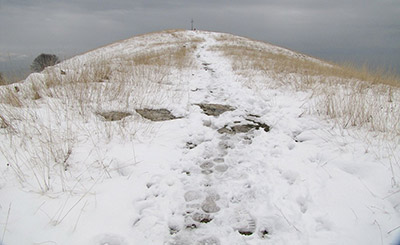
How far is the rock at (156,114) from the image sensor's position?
4.23 meters

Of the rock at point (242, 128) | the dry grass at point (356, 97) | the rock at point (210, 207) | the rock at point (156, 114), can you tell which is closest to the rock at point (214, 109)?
the rock at point (242, 128)

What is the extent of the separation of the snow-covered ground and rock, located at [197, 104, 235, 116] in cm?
89

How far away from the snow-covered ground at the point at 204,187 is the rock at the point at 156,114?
1.46ft

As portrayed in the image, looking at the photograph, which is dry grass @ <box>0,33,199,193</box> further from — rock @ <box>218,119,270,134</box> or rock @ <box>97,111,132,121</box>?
rock @ <box>218,119,270,134</box>

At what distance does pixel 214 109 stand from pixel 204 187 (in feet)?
8.99

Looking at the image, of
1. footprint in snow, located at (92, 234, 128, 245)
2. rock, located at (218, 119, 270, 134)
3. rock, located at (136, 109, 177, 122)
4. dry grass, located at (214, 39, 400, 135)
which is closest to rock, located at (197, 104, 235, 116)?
rock, located at (218, 119, 270, 134)

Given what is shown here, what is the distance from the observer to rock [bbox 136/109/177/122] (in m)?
4.23

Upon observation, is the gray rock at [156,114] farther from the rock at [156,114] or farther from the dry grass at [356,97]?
the dry grass at [356,97]

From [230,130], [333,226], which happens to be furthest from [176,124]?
[333,226]

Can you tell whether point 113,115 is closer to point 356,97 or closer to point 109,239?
point 109,239

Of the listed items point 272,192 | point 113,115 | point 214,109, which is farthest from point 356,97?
point 113,115

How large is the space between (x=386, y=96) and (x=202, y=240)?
6.19 m

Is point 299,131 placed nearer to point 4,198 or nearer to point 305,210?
point 305,210

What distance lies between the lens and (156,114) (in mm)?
4445
